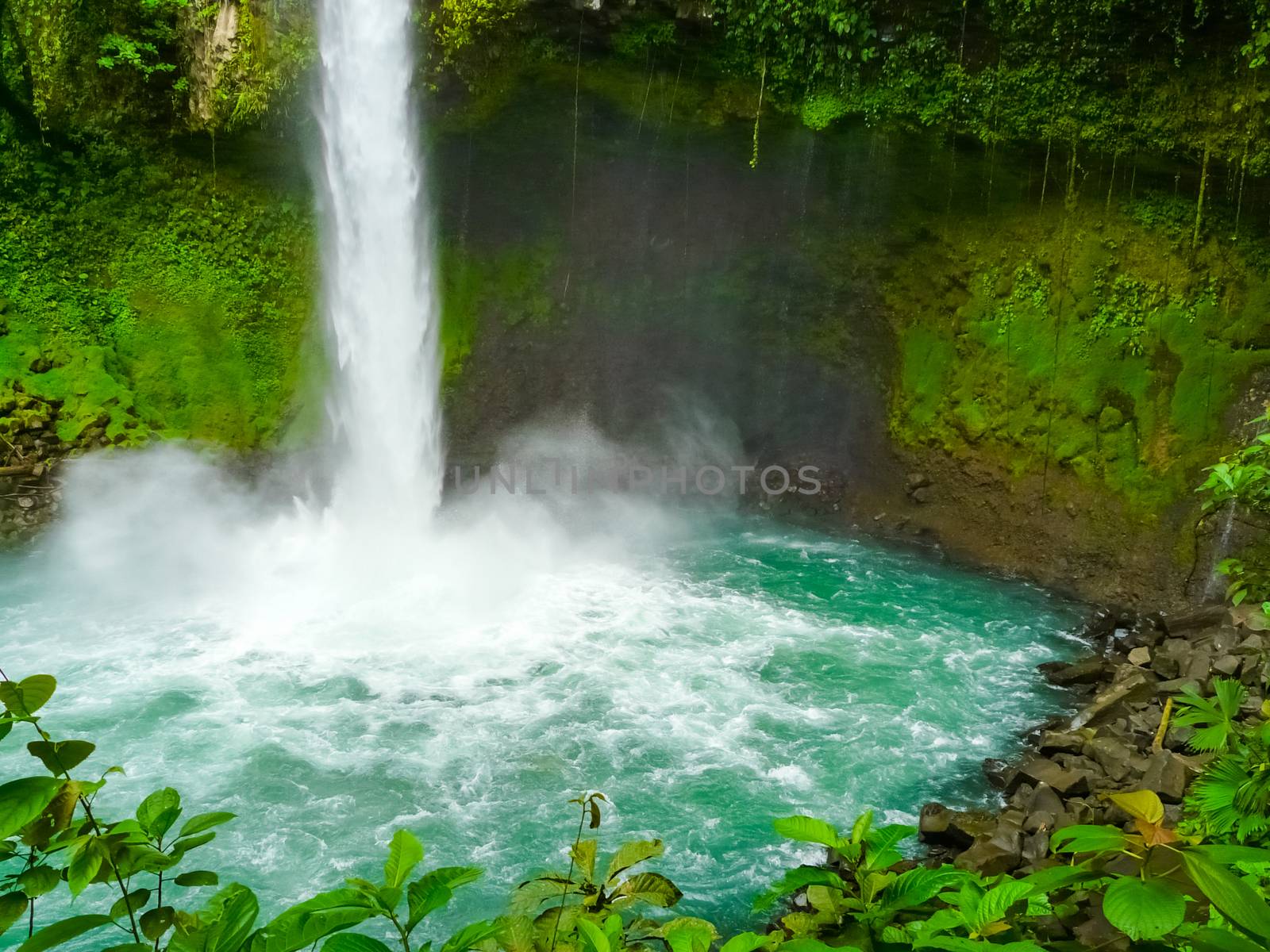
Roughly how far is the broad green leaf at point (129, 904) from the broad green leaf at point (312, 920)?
0.23 metres

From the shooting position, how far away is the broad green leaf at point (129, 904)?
1.61 meters

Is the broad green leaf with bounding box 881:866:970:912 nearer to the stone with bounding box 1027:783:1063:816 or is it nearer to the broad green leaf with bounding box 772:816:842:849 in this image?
the broad green leaf with bounding box 772:816:842:849

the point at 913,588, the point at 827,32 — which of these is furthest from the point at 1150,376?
the point at 827,32

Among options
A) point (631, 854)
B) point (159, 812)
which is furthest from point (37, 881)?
point (631, 854)

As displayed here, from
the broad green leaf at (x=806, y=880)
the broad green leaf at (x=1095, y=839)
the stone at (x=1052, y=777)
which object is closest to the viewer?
the broad green leaf at (x=1095, y=839)

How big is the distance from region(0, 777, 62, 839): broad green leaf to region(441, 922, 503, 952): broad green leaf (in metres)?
0.70

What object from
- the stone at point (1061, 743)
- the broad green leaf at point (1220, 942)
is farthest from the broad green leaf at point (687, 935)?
the stone at point (1061, 743)

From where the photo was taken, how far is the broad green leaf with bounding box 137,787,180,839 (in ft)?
5.79

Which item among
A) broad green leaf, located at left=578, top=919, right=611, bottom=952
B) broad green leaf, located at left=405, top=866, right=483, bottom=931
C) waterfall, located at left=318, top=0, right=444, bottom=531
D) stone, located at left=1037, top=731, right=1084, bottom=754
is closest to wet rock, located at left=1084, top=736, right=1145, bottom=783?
stone, located at left=1037, top=731, right=1084, bottom=754

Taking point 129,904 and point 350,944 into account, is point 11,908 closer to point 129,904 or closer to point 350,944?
point 129,904

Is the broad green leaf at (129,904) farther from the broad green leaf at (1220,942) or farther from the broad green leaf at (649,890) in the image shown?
the broad green leaf at (1220,942)

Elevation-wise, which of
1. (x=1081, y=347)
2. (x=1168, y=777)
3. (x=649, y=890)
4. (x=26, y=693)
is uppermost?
(x=1081, y=347)

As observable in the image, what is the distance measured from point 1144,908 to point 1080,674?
27.7ft

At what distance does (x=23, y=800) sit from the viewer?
1433mm
